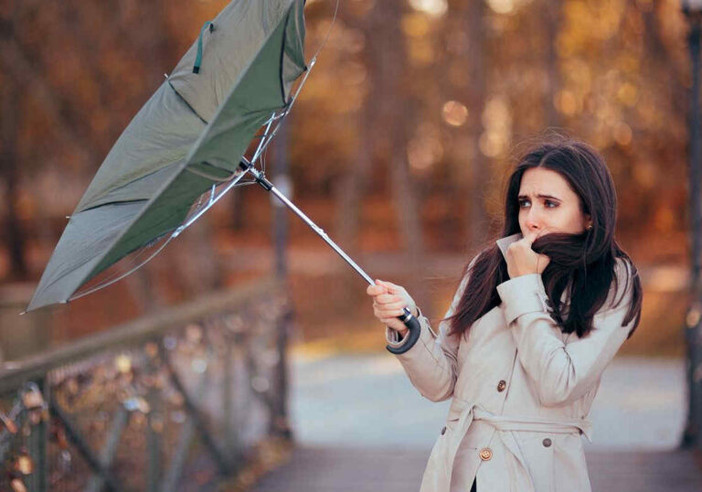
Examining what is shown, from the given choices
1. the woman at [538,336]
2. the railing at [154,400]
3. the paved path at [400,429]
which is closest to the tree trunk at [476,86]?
the paved path at [400,429]

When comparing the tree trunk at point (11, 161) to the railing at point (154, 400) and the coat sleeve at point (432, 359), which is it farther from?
the coat sleeve at point (432, 359)

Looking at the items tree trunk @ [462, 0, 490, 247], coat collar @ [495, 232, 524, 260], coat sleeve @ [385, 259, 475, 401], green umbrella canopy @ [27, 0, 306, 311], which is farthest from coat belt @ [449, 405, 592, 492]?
tree trunk @ [462, 0, 490, 247]

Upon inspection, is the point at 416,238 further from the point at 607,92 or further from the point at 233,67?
the point at 233,67

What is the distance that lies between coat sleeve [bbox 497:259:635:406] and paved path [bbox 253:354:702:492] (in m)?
3.74

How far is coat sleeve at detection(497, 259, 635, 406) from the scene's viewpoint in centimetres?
277

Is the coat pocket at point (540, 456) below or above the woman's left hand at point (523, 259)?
below

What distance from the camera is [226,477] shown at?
669 centimetres

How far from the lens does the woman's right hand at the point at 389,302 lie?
9.53 ft

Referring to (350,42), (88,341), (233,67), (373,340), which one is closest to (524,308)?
(233,67)

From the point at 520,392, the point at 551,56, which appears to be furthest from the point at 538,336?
the point at 551,56

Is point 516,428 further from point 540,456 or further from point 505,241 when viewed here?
point 505,241

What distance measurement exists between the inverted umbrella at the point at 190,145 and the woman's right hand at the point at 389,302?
0.10 feet

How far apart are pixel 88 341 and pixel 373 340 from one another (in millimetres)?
10978

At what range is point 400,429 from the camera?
8938mm
